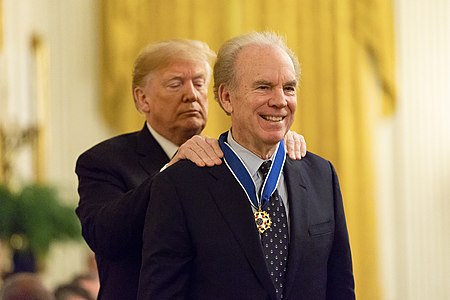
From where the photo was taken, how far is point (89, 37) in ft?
34.1

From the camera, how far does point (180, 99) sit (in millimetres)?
3859

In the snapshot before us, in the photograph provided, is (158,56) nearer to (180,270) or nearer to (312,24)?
(180,270)

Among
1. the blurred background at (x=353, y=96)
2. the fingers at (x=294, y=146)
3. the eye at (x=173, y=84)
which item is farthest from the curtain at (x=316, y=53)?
the fingers at (x=294, y=146)

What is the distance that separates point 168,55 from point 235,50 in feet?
3.06

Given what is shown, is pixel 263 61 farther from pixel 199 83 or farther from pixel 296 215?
pixel 199 83

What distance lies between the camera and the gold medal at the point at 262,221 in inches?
114

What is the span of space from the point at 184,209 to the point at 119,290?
749mm

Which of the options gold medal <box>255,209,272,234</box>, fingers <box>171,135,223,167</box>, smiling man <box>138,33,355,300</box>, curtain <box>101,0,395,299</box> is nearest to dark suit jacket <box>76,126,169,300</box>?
fingers <box>171,135,223,167</box>

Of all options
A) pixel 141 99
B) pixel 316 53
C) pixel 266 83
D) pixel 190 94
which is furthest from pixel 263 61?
pixel 316 53

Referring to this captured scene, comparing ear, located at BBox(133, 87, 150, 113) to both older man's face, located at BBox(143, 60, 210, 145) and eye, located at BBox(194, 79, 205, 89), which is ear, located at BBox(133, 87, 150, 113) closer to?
older man's face, located at BBox(143, 60, 210, 145)

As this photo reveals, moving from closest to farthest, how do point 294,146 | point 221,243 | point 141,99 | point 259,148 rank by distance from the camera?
point 221,243
point 259,148
point 294,146
point 141,99

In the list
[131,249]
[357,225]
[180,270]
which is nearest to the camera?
[180,270]

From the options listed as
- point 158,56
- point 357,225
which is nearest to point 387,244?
point 357,225

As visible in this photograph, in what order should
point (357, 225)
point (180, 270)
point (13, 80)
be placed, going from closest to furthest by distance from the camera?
point (180, 270) < point (13, 80) < point (357, 225)
